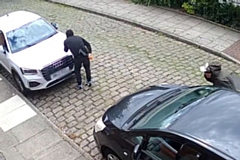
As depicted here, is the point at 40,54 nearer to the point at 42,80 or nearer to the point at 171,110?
the point at 42,80

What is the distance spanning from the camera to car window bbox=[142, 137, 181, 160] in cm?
451

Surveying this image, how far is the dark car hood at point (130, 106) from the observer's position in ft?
19.1

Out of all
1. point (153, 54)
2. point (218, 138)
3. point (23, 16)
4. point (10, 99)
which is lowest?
point (10, 99)

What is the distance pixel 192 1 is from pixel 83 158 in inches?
294

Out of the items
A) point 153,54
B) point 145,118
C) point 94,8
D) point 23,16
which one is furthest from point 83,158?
point 94,8

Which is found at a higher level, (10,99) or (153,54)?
(153,54)

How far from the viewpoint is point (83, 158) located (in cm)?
669

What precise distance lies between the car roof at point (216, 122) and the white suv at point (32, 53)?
15.5 ft

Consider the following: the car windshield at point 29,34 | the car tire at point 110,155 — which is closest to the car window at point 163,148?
the car tire at point 110,155

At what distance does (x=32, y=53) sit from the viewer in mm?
9109

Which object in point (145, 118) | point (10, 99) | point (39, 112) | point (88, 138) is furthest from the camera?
point (10, 99)

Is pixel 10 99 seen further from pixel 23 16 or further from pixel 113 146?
pixel 113 146

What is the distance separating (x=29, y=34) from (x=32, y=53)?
812mm

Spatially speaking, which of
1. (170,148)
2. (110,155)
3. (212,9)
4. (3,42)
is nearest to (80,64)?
(3,42)
